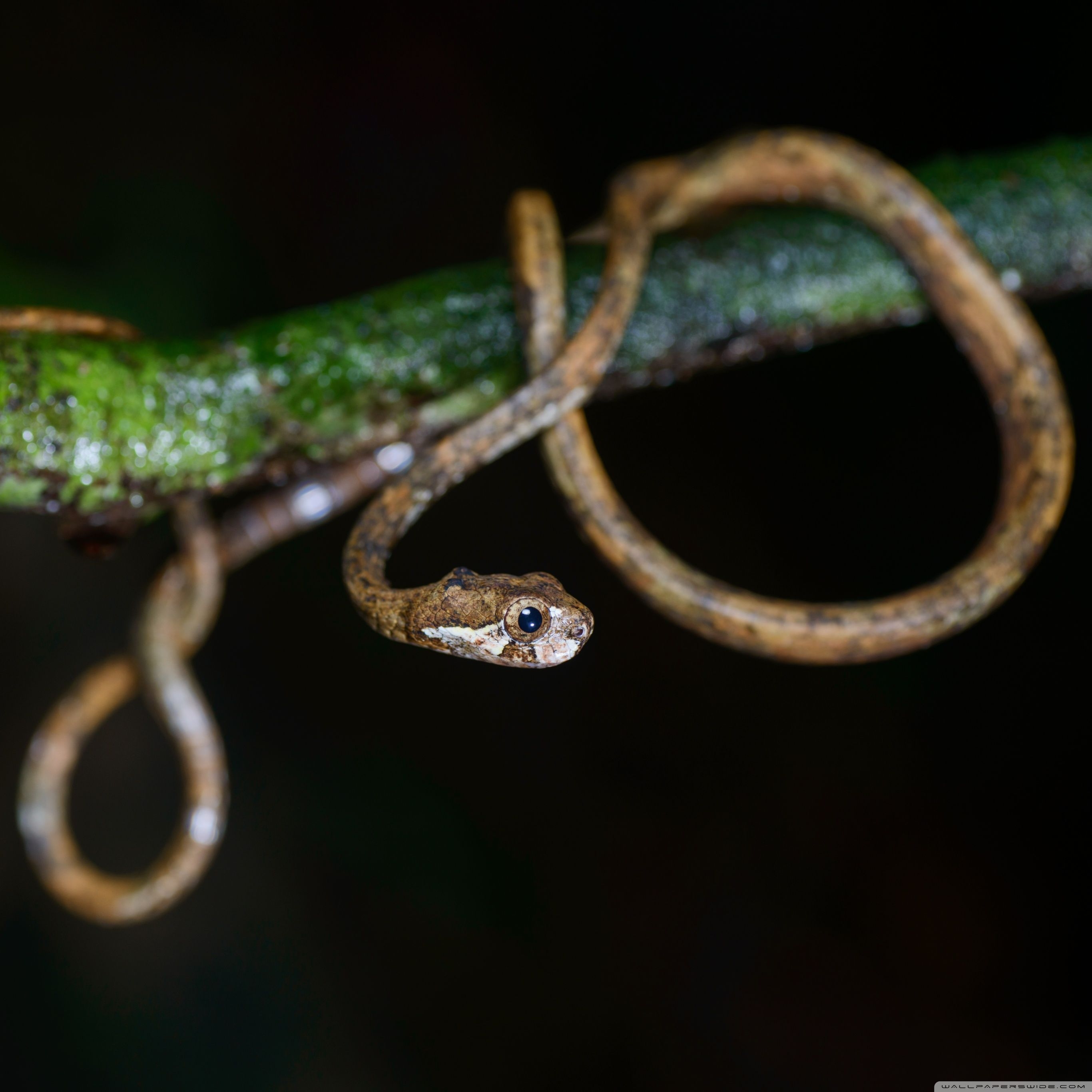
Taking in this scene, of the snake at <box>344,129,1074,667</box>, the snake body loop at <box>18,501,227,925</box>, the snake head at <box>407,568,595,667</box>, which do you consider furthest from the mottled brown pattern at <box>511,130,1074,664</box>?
the snake body loop at <box>18,501,227,925</box>

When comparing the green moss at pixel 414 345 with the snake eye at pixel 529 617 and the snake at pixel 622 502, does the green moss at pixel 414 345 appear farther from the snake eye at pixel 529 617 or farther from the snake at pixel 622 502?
the snake eye at pixel 529 617

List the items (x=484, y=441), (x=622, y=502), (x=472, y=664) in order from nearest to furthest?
(x=484, y=441) → (x=622, y=502) → (x=472, y=664)

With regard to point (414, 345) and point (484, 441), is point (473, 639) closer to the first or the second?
point (484, 441)

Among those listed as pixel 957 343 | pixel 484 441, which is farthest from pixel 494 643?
pixel 957 343

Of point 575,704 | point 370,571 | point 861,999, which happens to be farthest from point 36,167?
point 861,999

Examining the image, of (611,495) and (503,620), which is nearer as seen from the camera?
(503,620)

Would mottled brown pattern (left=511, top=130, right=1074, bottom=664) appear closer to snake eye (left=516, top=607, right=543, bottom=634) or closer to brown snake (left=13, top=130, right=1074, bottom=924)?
brown snake (left=13, top=130, right=1074, bottom=924)

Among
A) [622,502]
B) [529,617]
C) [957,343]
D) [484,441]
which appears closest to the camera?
[529,617]

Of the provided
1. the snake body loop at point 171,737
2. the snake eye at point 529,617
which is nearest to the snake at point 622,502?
the snake eye at point 529,617
